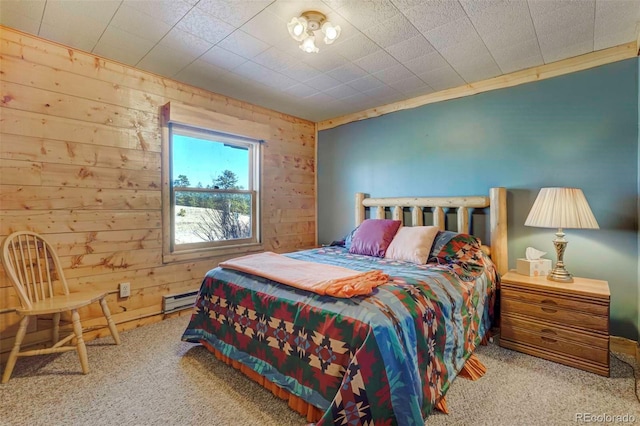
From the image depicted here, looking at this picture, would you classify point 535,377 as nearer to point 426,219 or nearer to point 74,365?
point 426,219

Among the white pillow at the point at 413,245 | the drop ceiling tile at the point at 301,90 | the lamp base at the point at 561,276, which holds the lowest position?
the lamp base at the point at 561,276

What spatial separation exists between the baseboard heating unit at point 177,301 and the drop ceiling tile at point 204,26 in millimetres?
2221

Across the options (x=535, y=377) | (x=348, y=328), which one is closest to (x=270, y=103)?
(x=348, y=328)

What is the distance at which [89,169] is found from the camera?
2.39 m

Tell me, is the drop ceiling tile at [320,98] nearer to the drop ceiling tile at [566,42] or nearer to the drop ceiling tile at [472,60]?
the drop ceiling tile at [472,60]

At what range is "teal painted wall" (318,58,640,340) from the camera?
219cm

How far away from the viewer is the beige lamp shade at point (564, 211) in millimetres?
2020

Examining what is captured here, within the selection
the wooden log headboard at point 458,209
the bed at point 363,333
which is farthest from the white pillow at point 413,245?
the wooden log headboard at point 458,209

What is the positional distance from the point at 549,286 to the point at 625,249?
29.0 inches

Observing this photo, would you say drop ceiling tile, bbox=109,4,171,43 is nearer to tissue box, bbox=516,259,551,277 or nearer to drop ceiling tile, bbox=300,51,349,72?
drop ceiling tile, bbox=300,51,349,72

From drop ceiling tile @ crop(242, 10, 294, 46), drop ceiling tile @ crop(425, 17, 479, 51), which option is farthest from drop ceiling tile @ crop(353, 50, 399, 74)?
drop ceiling tile @ crop(242, 10, 294, 46)

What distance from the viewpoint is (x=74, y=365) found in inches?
78.6

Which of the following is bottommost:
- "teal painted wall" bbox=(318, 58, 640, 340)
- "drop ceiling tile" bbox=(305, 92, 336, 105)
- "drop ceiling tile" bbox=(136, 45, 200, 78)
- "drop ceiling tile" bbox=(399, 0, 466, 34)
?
"teal painted wall" bbox=(318, 58, 640, 340)

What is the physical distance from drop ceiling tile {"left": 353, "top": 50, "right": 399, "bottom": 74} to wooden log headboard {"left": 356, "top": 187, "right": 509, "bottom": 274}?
1.38 metres
